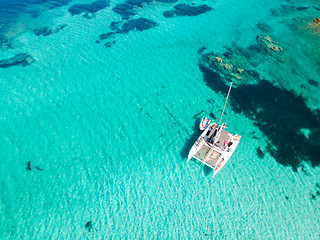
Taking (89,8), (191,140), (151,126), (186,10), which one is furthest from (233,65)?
(89,8)

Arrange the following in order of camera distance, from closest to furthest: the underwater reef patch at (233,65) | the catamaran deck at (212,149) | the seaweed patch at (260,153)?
the catamaran deck at (212,149) → the seaweed patch at (260,153) → the underwater reef patch at (233,65)

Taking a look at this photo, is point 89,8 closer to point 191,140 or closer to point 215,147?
point 191,140

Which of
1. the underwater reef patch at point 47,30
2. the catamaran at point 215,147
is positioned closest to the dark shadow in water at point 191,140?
the catamaran at point 215,147

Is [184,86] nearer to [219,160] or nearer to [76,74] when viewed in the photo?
[219,160]

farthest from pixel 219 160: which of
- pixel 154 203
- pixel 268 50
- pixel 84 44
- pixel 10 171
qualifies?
pixel 84 44

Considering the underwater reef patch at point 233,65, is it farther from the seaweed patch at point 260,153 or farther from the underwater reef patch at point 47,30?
the underwater reef patch at point 47,30
